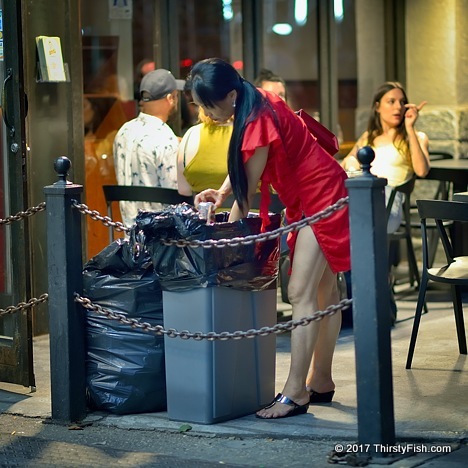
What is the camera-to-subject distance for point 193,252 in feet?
17.9

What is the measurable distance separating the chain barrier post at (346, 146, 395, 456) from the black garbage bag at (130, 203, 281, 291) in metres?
0.77

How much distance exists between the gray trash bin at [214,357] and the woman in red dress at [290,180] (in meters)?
0.17

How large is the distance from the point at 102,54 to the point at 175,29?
0.61 meters

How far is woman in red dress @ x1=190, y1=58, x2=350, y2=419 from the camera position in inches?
213

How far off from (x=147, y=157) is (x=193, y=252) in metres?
2.34

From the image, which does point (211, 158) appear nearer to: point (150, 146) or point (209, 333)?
point (150, 146)

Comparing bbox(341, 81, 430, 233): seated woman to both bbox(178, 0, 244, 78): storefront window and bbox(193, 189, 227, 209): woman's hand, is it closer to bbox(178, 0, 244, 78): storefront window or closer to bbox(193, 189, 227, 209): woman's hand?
bbox(178, 0, 244, 78): storefront window

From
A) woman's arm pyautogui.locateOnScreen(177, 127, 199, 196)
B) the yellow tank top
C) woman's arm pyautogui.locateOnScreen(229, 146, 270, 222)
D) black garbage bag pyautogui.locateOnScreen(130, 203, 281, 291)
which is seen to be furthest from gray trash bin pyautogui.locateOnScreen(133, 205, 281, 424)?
woman's arm pyautogui.locateOnScreen(177, 127, 199, 196)

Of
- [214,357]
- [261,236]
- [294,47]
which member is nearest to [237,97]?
[261,236]

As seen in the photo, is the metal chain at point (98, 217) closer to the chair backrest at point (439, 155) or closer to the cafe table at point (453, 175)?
the cafe table at point (453, 175)

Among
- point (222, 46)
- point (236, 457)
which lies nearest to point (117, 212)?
point (222, 46)

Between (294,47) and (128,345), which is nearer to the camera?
(128,345)

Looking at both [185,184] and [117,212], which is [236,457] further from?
[117,212]

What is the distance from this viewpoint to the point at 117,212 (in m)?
8.80
